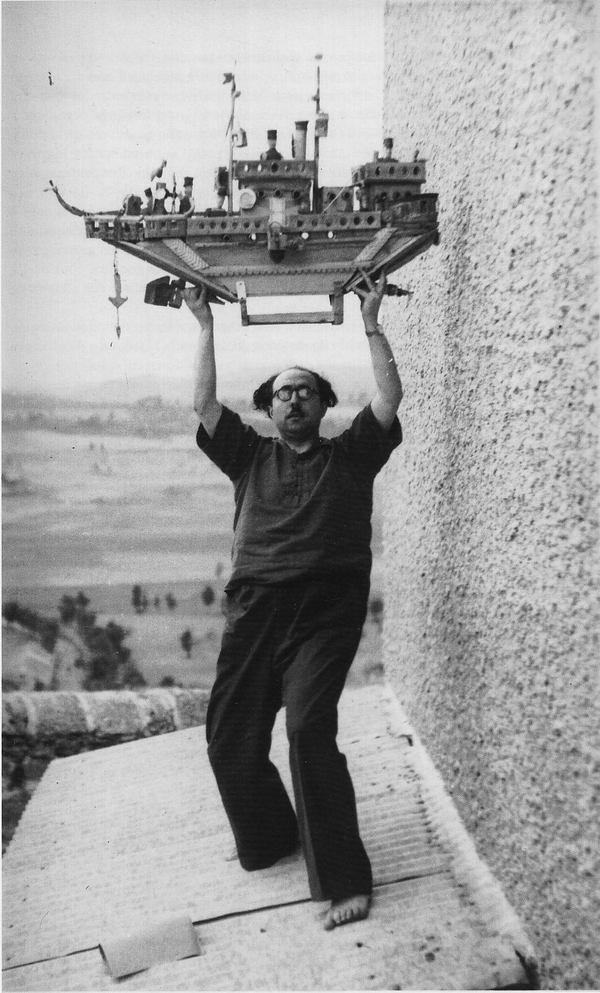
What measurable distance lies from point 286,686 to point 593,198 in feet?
4.45

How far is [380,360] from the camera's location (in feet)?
7.73

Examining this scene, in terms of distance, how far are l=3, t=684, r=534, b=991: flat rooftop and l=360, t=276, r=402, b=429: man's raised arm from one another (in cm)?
122

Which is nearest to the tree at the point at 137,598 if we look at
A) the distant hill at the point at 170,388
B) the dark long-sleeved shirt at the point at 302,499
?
the distant hill at the point at 170,388

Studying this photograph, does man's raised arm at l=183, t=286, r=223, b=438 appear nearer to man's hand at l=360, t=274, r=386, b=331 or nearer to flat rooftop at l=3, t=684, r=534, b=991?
man's hand at l=360, t=274, r=386, b=331

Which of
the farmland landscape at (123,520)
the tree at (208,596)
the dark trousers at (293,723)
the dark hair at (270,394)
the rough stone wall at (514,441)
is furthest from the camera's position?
the tree at (208,596)

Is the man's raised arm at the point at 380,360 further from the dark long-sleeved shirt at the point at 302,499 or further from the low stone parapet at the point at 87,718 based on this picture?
the low stone parapet at the point at 87,718

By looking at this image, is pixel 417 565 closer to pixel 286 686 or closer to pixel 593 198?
pixel 286 686

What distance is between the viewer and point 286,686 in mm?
2461

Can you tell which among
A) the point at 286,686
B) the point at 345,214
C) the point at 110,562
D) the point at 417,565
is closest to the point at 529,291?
the point at 345,214

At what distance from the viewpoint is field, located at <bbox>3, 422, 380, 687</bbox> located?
3.27 meters

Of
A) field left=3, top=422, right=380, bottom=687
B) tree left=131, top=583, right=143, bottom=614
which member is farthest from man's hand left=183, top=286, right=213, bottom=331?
tree left=131, top=583, right=143, bottom=614

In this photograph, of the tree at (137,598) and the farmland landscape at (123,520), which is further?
the tree at (137,598)

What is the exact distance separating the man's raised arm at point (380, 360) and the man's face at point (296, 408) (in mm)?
191

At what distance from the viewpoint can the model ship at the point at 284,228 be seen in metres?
2.37
